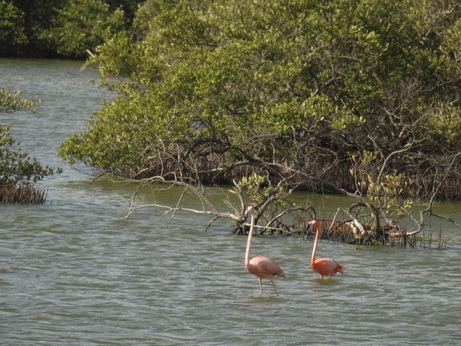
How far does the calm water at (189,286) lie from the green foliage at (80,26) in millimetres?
37534

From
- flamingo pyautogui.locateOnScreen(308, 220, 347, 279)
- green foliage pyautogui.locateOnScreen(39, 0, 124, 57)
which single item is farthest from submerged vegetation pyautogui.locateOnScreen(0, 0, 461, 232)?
green foliage pyautogui.locateOnScreen(39, 0, 124, 57)

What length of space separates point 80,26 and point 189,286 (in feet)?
151

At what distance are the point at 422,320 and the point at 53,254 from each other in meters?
5.99

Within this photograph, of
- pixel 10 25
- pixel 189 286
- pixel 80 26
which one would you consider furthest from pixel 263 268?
pixel 80 26

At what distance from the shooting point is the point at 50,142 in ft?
93.1

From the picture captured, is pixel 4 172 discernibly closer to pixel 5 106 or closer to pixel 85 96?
pixel 5 106

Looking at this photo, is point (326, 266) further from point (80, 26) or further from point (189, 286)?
point (80, 26)

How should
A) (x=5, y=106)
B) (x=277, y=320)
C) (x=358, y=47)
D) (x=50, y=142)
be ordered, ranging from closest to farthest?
(x=277, y=320) < (x=5, y=106) < (x=358, y=47) < (x=50, y=142)

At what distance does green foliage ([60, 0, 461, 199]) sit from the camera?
18.8m

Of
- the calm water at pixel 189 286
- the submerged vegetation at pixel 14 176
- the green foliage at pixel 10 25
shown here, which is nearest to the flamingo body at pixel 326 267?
the calm water at pixel 189 286

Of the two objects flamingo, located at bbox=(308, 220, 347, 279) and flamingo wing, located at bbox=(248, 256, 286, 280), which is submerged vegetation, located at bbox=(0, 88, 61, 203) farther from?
flamingo wing, located at bbox=(248, 256, 286, 280)

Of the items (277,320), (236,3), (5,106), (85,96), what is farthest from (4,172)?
(85,96)

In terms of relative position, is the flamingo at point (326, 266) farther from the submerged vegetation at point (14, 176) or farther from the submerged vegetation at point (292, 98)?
the submerged vegetation at point (14, 176)

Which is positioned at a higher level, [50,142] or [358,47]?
[358,47]
